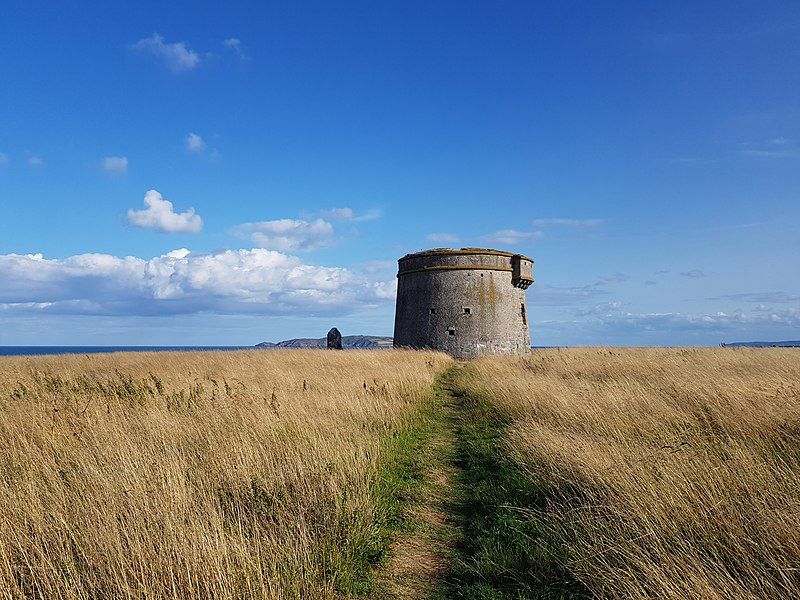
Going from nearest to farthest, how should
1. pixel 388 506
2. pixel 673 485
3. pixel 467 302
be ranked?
pixel 673 485 → pixel 388 506 → pixel 467 302

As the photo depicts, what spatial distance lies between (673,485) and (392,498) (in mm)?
2688

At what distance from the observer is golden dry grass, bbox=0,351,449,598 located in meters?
2.93

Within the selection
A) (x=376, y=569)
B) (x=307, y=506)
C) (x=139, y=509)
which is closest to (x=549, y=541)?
(x=376, y=569)

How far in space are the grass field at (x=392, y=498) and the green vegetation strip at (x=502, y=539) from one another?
0.7 inches

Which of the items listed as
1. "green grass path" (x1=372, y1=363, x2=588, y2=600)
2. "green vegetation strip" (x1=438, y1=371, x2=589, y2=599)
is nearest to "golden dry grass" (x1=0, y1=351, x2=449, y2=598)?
"green grass path" (x1=372, y1=363, x2=588, y2=600)

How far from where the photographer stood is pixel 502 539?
13.1 feet

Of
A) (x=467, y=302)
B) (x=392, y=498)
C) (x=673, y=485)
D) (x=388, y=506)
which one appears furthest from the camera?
(x=467, y=302)

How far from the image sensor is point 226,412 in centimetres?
662

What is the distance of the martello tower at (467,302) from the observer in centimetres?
2517

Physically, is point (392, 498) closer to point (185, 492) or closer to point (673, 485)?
point (185, 492)

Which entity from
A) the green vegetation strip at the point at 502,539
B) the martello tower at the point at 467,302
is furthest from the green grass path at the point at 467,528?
the martello tower at the point at 467,302

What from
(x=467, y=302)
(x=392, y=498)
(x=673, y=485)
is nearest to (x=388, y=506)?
(x=392, y=498)

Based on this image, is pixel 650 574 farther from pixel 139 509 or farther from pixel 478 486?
pixel 139 509

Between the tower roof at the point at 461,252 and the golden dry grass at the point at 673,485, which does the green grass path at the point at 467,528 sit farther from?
the tower roof at the point at 461,252
